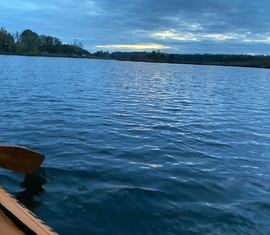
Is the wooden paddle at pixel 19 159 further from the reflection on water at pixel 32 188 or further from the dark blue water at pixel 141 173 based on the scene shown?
the dark blue water at pixel 141 173

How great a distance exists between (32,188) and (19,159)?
32.9 inches

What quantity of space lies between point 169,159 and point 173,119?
9.10 metres

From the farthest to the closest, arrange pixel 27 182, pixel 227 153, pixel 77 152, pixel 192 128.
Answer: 1. pixel 192 128
2. pixel 227 153
3. pixel 77 152
4. pixel 27 182

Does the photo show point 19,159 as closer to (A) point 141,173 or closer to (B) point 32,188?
(B) point 32,188

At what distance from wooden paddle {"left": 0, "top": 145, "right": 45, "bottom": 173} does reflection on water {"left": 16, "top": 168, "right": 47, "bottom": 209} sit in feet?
1.28

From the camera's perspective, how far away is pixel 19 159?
10148mm

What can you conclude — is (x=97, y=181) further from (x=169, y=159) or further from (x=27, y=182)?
(x=169, y=159)

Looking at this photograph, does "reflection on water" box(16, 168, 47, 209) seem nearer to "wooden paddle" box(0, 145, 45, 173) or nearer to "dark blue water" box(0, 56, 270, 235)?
"dark blue water" box(0, 56, 270, 235)

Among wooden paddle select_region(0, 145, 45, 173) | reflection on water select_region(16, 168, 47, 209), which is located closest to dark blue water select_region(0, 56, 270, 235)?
reflection on water select_region(16, 168, 47, 209)

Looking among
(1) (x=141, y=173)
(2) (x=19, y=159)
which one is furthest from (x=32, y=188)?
(1) (x=141, y=173)

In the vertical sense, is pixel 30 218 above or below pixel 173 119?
above

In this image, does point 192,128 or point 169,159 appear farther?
point 192,128

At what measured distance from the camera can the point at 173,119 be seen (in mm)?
22875

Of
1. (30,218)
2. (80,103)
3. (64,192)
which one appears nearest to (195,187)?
(64,192)
